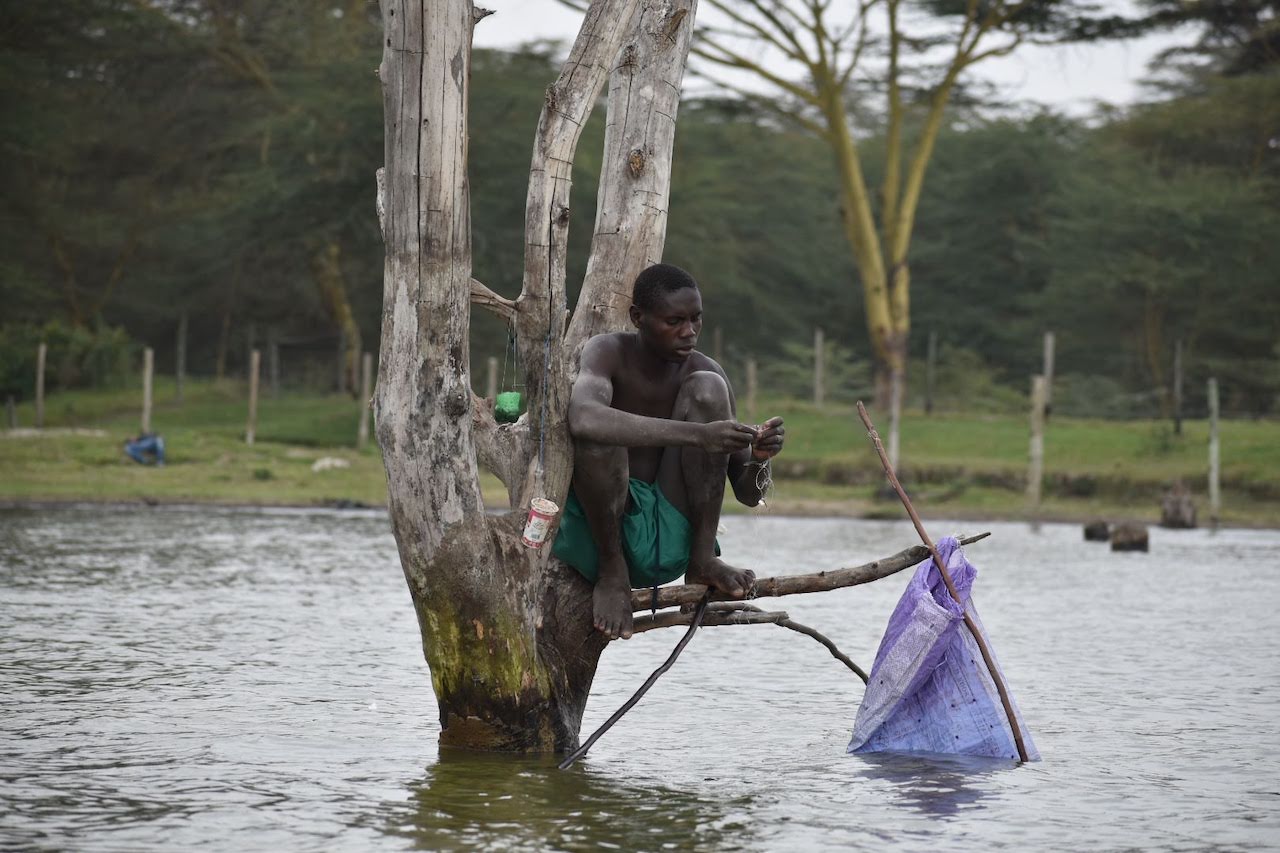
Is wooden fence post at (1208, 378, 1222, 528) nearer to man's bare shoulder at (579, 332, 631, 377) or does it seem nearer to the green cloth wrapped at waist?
the green cloth wrapped at waist

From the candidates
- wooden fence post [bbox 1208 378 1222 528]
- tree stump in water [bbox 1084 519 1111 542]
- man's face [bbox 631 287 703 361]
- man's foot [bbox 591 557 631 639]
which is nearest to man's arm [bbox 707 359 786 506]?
man's face [bbox 631 287 703 361]

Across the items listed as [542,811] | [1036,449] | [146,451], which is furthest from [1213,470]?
[542,811]

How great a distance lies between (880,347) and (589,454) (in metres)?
27.2

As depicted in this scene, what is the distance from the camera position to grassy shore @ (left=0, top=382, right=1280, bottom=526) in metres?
24.7

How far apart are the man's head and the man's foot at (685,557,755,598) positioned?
80cm

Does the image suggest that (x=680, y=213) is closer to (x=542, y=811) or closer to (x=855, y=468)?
(x=855, y=468)

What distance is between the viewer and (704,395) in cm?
676

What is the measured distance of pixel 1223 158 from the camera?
127ft

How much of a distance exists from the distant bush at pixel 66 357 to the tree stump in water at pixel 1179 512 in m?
20.9

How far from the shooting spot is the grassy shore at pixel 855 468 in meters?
24.7

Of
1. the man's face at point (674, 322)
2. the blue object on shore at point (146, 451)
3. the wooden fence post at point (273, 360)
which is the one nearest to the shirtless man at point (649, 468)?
the man's face at point (674, 322)

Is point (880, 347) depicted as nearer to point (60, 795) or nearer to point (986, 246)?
point (986, 246)

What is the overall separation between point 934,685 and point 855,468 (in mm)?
20759

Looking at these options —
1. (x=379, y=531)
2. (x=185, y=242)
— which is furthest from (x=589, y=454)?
(x=185, y=242)
